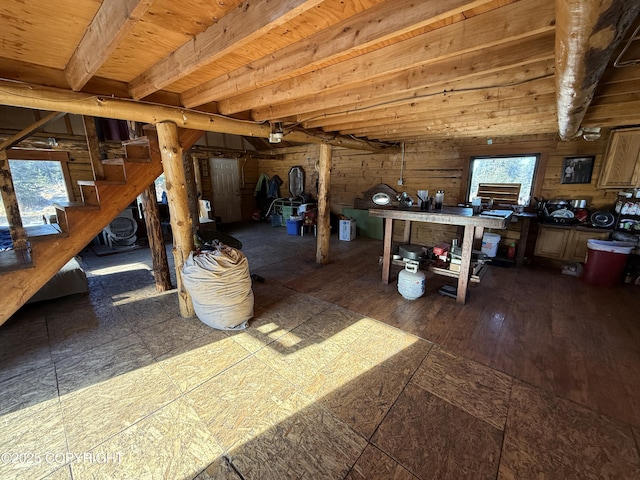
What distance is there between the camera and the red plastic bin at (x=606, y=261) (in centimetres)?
339

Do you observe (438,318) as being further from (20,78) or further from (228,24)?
(20,78)

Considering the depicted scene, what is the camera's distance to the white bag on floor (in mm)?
2367

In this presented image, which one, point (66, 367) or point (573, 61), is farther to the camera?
point (66, 367)

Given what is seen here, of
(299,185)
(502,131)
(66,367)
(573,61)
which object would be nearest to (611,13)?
(573,61)

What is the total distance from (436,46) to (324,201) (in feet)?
9.38

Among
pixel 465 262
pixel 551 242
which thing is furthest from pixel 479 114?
pixel 551 242

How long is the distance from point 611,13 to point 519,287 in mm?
3569

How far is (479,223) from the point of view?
8.59 feet

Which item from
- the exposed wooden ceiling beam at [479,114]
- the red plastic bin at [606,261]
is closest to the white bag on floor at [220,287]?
the exposed wooden ceiling beam at [479,114]

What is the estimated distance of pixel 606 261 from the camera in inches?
137

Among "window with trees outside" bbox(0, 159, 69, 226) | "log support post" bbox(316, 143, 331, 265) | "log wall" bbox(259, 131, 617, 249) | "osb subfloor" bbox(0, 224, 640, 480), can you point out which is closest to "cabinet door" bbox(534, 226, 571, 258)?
"log wall" bbox(259, 131, 617, 249)

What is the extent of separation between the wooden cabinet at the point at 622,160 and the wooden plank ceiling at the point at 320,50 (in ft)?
3.56

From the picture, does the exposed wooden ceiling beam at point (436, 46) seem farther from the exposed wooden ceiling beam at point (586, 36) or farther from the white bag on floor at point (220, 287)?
the white bag on floor at point (220, 287)

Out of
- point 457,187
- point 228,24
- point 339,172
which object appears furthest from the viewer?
point 339,172
